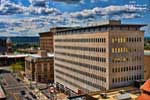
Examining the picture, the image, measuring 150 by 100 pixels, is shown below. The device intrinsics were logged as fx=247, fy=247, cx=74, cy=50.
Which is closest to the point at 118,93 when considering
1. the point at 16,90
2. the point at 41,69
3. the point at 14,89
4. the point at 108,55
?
the point at 108,55

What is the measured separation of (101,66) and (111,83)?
7392mm

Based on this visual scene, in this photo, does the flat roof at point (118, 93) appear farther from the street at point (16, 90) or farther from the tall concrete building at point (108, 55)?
the street at point (16, 90)

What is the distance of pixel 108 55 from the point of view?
85.4 meters

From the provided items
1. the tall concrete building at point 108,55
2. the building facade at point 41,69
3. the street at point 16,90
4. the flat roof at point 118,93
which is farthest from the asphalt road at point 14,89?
the flat roof at point 118,93

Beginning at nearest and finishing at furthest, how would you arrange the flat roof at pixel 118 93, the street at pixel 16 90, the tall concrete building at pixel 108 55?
the flat roof at pixel 118 93 < the tall concrete building at pixel 108 55 < the street at pixel 16 90

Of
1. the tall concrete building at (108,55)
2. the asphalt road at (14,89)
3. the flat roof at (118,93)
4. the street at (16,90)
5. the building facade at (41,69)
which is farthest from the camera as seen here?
the building facade at (41,69)

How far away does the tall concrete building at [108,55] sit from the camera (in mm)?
86188

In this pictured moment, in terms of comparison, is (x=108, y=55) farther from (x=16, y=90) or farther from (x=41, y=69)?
(x=41, y=69)

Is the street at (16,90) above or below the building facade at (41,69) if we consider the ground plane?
below

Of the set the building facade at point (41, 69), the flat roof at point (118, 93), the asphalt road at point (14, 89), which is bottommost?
the asphalt road at point (14, 89)

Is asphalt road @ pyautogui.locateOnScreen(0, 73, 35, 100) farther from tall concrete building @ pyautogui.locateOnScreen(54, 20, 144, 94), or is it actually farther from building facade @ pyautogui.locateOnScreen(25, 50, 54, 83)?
tall concrete building @ pyautogui.locateOnScreen(54, 20, 144, 94)

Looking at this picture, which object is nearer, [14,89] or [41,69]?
[14,89]

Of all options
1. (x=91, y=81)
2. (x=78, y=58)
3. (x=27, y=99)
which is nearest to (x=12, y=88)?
(x=27, y=99)

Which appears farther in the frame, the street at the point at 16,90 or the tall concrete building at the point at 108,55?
the street at the point at 16,90
